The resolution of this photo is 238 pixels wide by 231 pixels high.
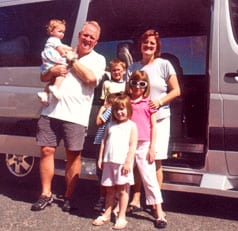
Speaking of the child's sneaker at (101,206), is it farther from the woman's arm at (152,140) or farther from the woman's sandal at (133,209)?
the woman's arm at (152,140)

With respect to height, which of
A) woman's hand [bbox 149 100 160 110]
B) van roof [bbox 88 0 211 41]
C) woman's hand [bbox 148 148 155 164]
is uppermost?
van roof [bbox 88 0 211 41]

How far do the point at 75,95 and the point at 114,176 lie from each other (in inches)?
31.4

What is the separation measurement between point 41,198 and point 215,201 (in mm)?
1743

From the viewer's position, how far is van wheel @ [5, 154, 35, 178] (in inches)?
194

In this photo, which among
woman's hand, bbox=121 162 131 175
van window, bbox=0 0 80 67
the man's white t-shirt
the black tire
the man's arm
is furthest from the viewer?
the black tire

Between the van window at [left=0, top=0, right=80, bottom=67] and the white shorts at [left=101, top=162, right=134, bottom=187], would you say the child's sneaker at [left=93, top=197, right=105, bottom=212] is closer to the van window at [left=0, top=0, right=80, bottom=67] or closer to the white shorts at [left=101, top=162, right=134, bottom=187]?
the white shorts at [left=101, top=162, right=134, bottom=187]

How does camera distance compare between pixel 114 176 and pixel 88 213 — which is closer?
pixel 114 176

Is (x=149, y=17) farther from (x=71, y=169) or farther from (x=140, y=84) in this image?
(x=71, y=169)

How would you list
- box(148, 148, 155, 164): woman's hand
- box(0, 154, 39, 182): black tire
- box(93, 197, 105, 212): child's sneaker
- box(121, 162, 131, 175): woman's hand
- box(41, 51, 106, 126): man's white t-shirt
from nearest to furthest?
box(121, 162, 131, 175): woman's hand, box(148, 148, 155, 164): woman's hand, box(41, 51, 106, 126): man's white t-shirt, box(93, 197, 105, 212): child's sneaker, box(0, 154, 39, 182): black tire

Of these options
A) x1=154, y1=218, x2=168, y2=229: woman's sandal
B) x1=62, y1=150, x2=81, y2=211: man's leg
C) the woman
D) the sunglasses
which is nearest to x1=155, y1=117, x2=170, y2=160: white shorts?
the woman

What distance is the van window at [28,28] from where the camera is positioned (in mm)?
4531

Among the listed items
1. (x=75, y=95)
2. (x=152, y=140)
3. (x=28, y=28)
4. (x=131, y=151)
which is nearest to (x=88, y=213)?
(x=131, y=151)

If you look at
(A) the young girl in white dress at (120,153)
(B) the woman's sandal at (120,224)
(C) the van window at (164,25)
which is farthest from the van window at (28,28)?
(B) the woman's sandal at (120,224)

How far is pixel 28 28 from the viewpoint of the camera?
4691mm
